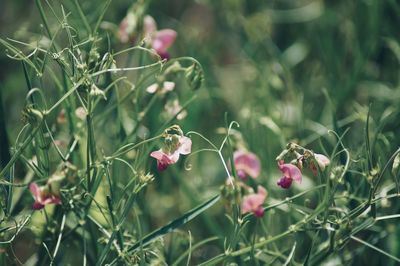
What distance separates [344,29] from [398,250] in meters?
0.63

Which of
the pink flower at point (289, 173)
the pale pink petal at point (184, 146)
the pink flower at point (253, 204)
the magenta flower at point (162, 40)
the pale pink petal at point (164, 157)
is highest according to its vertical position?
the magenta flower at point (162, 40)

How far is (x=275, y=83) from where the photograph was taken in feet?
4.16

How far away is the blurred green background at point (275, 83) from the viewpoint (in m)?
1.04

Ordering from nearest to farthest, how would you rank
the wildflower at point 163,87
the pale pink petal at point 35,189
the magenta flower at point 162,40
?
1. the pale pink petal at point 35,189
2. the wildflower at point 163,87
3. the magenta flower at point 162,40

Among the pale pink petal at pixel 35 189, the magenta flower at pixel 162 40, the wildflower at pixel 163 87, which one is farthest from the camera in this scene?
the magenta flower at pixel 162 40

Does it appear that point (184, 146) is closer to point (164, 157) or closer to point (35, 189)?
point (164, 157)

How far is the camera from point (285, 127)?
45.2 inches

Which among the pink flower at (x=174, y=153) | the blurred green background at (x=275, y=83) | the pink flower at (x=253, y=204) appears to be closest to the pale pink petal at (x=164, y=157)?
the pink flower at (x=174, y=153)

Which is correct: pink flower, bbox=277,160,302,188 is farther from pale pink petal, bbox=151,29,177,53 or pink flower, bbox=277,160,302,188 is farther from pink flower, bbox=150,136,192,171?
pale pink petal, bbox=151,29,177,53

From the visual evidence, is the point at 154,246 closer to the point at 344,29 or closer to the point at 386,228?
the point at 386,228

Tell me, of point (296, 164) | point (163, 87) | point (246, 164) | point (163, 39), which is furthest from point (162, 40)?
point (296, 164)

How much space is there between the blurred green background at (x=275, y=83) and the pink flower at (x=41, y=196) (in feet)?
1.01

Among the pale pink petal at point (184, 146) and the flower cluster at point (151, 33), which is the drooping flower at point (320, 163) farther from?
the flower cluster at point (151, 33)

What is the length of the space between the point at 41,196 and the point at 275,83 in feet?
2.30
